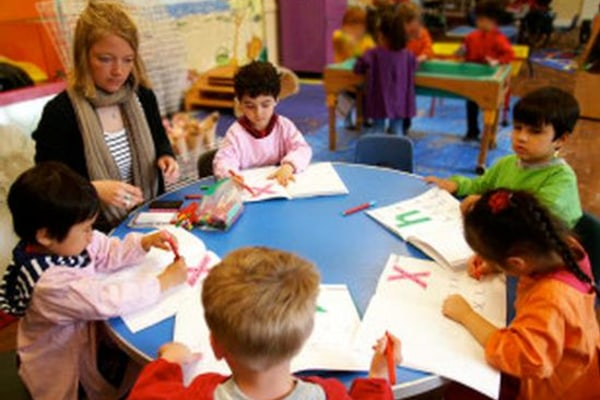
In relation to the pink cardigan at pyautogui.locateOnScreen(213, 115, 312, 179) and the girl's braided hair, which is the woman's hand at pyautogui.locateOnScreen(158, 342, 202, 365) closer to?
the girl's braided hair

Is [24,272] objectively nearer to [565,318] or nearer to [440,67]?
[565,318]

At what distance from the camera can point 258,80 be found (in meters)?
2.00

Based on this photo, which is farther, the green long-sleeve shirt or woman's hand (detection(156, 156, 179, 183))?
woman's hand (detection(156, 156, 179, 183))

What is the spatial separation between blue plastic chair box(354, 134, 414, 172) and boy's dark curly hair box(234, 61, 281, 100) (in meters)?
0.59

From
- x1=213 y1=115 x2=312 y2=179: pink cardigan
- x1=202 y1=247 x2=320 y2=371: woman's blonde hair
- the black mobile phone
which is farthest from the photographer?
x1=213 y1=115 x2=312 y2=179: pink cardigan

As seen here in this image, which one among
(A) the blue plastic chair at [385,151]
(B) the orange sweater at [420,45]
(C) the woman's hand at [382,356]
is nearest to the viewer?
(C) the woman's hand at [382,356]

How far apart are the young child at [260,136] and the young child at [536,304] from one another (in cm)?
93

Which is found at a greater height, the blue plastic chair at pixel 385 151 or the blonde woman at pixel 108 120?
the blonde woman at pixel 108 120

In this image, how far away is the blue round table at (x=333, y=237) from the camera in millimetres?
1146

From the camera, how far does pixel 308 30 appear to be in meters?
6.65

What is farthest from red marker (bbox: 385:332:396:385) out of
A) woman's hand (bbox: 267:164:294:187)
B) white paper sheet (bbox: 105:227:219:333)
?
woman's hand (bbox: 267:164:294:187)

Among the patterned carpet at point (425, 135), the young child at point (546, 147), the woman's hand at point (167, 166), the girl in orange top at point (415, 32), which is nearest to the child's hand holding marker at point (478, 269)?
the young child at point (546, 147)

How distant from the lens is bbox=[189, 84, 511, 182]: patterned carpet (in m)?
4.18

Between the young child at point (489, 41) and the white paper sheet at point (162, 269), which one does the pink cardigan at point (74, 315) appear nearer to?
the white paper sheet at point (162, 269)
